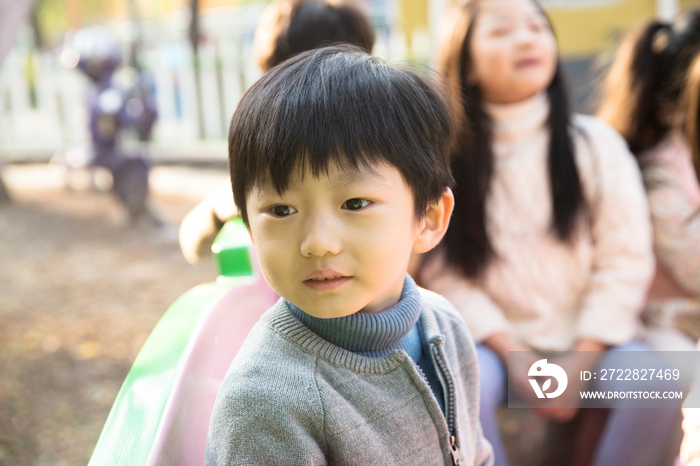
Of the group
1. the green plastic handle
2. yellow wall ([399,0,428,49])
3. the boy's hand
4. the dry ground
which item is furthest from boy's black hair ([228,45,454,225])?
yellow wall ([399,0,428,49])

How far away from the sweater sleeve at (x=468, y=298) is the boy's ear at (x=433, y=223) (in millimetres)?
568

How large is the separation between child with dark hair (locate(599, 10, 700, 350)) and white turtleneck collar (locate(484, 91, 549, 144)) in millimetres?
356

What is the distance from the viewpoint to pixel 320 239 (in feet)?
2.20

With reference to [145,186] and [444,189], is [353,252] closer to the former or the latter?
[444,189]

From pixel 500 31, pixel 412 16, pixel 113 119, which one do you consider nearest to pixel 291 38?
pixel 500 31

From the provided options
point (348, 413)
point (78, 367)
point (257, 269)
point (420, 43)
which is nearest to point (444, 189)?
point (348, 413)

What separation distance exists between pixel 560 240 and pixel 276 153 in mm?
933

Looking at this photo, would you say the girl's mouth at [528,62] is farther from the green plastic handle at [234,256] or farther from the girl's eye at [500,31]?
the green plastic handle at [234,256]

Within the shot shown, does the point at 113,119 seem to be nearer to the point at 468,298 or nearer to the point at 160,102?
the point at 160,102

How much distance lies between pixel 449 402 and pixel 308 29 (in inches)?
32.6

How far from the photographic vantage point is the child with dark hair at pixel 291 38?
1.28 m

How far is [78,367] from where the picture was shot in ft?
8.58

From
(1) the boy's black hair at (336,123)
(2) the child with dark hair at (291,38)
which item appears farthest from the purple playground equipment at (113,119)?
(1) the boy's black hair at (336,123)

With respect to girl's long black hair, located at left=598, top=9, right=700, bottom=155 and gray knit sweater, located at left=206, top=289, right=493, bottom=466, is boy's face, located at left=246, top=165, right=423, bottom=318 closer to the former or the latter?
gray knit sweater, located at left=206, top=289, right=493, bottom=466
